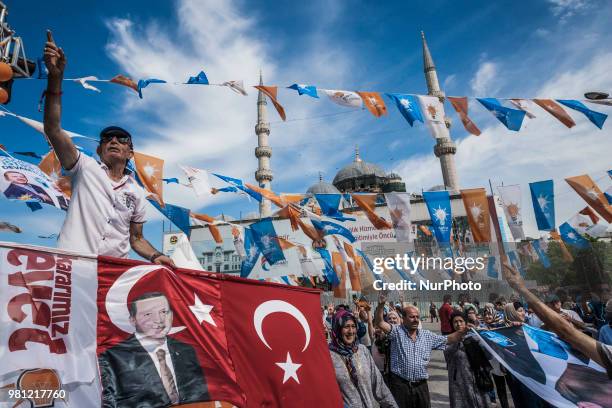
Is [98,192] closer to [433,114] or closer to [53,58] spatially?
[53,58]

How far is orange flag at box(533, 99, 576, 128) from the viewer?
7.63 metres

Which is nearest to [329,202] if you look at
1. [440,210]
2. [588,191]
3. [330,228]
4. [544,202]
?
[330,228]

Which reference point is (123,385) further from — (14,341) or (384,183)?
(384,183)

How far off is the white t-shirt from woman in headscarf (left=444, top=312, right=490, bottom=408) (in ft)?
14.1

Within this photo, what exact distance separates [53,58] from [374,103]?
6465mm

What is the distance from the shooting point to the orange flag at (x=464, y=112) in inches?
Answer: 304

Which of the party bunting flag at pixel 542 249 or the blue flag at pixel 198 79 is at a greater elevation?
the blue flag at pixel 198 79

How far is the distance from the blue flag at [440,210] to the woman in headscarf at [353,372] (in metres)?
6.68

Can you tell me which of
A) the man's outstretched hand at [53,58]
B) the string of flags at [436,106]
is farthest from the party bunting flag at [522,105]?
the man's outstretched hand at [53,58]

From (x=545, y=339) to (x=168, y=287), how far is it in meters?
4.15

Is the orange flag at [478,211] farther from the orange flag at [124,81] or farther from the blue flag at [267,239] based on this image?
the orange flag at [124,81]

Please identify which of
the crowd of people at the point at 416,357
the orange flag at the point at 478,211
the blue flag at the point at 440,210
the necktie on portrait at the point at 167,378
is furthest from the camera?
the blue flag at the point at 440,210

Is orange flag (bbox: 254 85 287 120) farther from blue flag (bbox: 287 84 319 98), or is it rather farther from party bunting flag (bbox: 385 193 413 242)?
party bunting flag (bbox: 385 193 413 242)

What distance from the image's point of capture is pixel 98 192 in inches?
89.1
